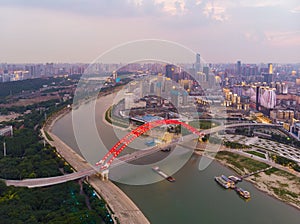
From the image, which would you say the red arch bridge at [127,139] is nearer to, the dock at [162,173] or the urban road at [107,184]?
the urban road at [107,184]

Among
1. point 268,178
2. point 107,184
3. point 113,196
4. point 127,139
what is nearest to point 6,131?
point 127,139

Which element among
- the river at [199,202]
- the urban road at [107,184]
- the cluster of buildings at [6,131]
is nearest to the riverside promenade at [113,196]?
the urban road at [107,184]

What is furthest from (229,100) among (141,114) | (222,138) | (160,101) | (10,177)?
(10,177)

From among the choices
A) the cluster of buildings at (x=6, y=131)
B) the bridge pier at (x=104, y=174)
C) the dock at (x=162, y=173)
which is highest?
the cluster of buildings at (x=6, y=131)

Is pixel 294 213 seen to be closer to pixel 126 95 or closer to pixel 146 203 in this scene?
pixel 146 203

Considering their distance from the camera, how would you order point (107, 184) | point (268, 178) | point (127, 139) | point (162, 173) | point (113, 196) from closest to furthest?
point (113, 196)
point (107, 184)
point (162, 173)
point (268, 178)
point (127, 139)

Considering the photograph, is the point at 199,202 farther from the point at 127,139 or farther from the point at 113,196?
the point at 127,139
